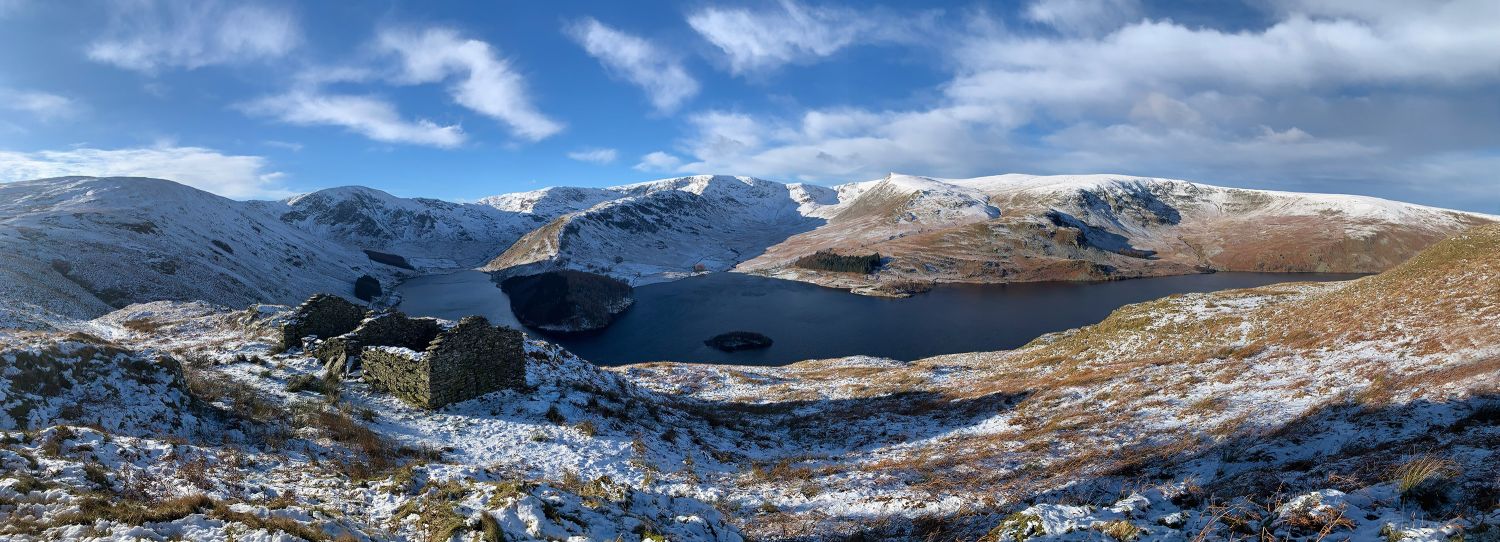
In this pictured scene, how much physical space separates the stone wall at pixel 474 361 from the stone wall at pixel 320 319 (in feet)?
27.9

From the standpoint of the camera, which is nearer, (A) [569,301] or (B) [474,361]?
(B) [474,361]

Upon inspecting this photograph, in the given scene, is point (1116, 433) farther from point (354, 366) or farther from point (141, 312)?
point (141, 312)

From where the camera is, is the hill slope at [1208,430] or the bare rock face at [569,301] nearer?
the hill slope at [1208,430]

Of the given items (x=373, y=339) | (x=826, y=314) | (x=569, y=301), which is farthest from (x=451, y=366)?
(x=569, y=301)

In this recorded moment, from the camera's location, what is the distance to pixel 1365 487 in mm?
7562

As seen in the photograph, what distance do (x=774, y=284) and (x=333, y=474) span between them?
176 meters

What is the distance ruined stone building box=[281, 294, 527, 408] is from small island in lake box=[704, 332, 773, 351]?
3052 inches

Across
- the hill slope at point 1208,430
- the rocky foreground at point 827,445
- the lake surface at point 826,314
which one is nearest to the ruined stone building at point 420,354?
the rocky foreground at point 827,445

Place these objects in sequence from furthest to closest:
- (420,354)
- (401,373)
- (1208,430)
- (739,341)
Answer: (739,341) → (401,373) → (420,354) → (1208,430)

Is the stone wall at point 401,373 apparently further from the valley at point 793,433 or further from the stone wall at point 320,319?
the stone wall at point 320,319

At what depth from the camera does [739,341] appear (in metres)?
103

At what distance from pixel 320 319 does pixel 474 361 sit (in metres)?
11.1

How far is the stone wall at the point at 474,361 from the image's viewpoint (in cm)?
2000

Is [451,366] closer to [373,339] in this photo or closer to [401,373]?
[401,373]
